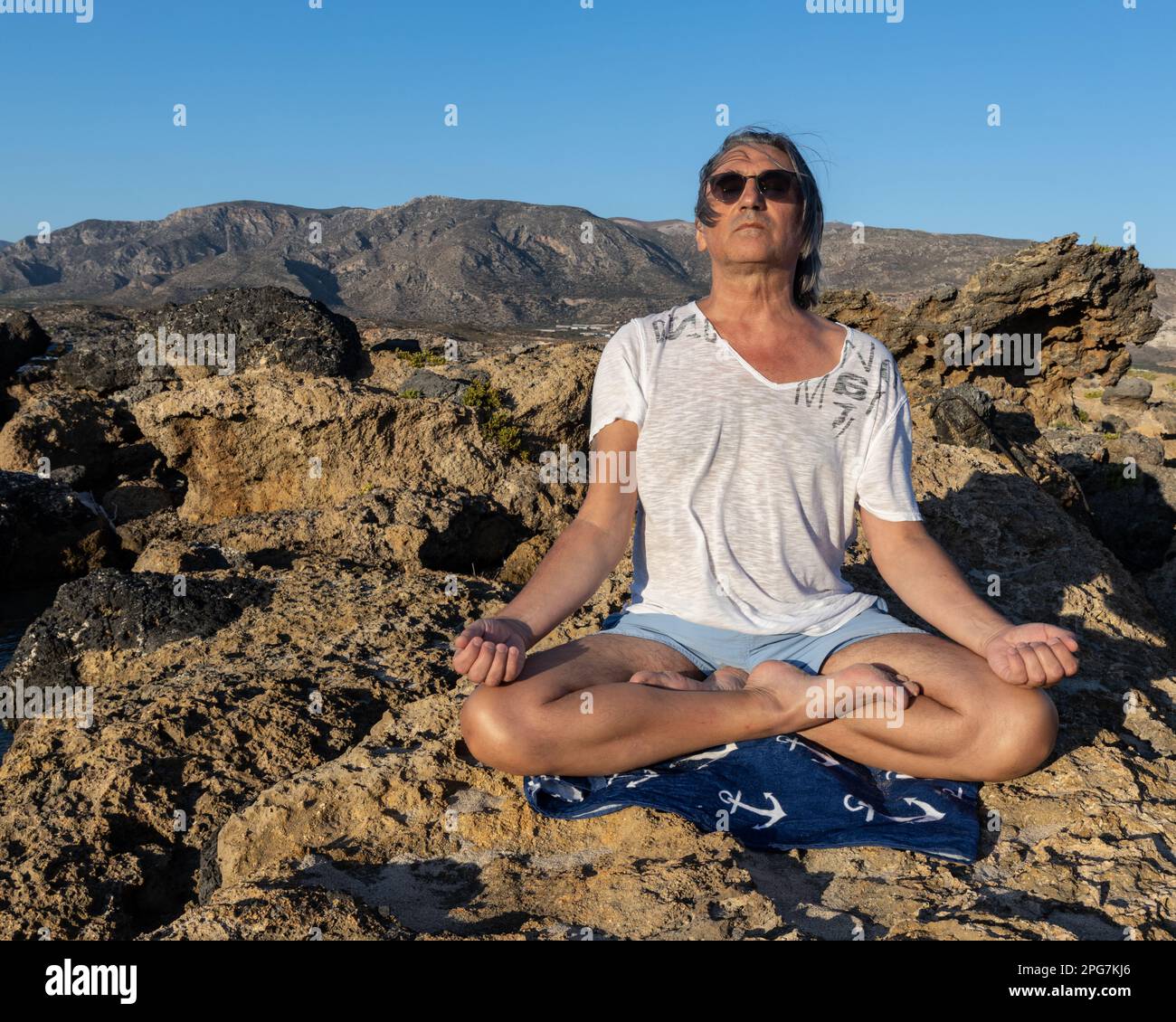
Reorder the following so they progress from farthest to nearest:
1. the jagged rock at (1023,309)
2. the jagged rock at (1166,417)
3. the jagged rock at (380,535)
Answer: the jagged rock at (1166,417) < the jagged rock at (1023,309) < the jagged rock at (380,535)

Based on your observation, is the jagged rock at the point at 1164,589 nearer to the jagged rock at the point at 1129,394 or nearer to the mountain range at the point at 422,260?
the jagged rock at the point at 1129,394

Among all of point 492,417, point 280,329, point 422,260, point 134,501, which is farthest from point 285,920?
point 422,260

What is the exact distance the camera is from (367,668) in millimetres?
4383

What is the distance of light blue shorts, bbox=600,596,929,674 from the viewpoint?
3312 millimetres

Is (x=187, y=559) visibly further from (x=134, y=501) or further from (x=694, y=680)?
(x=134, y=501)

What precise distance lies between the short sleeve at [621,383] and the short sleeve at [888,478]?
76cm

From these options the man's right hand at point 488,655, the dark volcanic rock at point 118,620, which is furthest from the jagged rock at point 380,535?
the man's right hand at point 488,655

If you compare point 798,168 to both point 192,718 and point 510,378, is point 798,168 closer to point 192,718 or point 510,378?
point 192,718

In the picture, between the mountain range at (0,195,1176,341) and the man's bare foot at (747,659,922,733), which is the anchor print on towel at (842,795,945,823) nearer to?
the man's bare foot at (747,659,922,733)

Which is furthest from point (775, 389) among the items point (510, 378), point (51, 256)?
point (51, 256)

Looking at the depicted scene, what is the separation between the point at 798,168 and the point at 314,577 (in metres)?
3.13

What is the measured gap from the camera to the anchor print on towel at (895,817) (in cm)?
291

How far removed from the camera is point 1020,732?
2979 mm

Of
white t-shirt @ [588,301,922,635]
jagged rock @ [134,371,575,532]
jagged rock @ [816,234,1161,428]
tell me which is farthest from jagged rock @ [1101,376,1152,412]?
white t-shirt @ [588,301,922,635]
